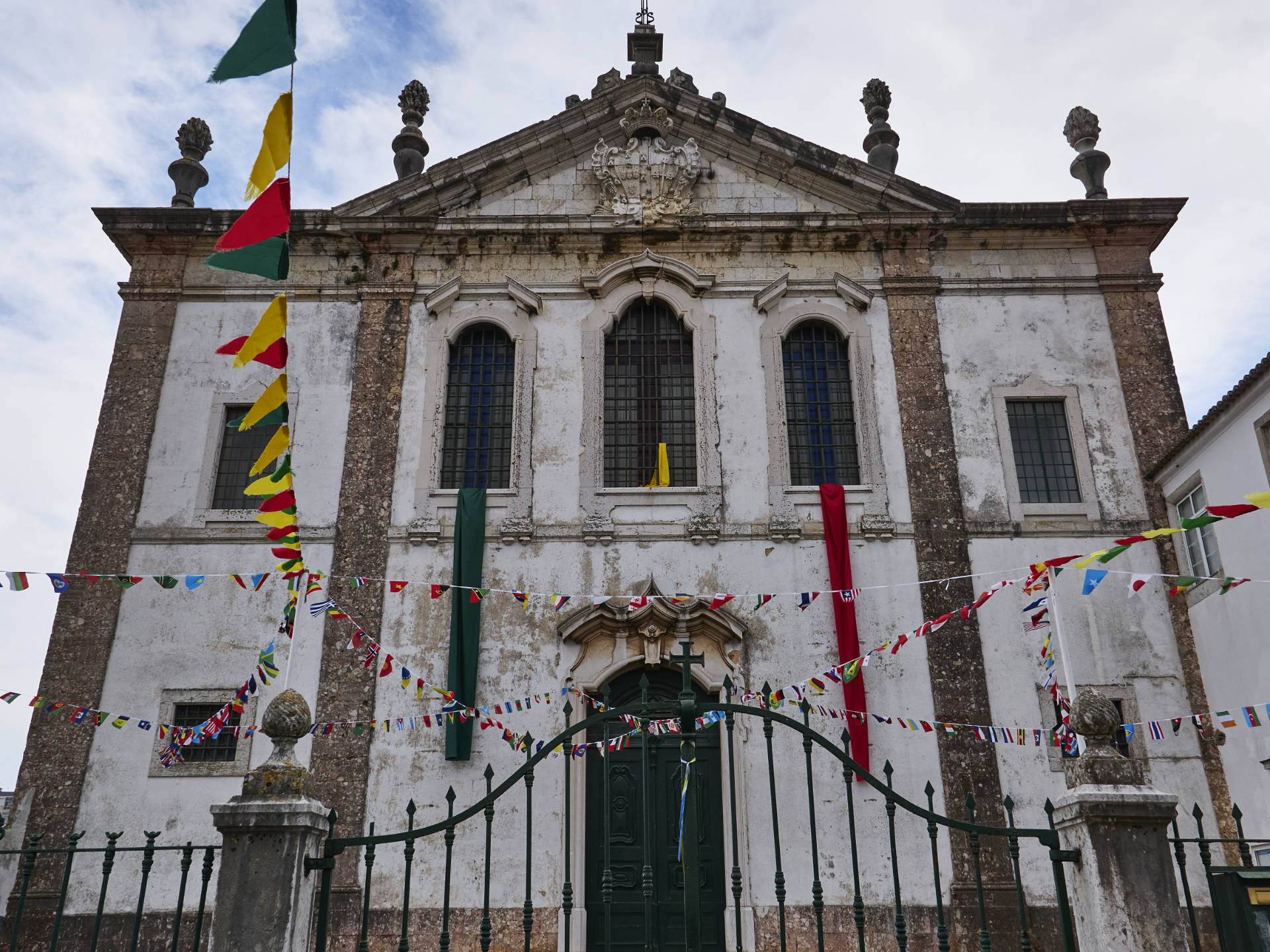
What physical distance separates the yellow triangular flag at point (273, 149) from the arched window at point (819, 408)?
6.95m

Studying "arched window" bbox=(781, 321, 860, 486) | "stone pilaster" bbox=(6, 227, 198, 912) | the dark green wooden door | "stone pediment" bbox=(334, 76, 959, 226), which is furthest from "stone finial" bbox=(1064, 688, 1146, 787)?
"stone pilaster" bbox=(6, 227, 198, 912)

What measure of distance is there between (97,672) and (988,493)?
33.5 feet

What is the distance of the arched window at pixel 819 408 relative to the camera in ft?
41.0

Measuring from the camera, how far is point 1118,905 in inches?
192

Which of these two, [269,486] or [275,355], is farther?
[269,486]

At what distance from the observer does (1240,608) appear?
10555mm

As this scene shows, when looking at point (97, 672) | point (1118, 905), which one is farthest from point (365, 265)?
point (1118, 905)

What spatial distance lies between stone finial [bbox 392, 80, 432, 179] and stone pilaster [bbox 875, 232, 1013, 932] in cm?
631

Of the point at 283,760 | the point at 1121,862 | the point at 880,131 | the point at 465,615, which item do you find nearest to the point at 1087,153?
the point at 880,131

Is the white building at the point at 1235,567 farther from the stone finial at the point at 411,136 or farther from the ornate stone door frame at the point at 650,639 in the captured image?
the stone finial at the point at 411,136

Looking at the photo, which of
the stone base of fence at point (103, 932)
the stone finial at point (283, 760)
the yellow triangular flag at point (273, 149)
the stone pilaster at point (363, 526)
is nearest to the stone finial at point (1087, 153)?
the stone pilaster at point (363, 526)

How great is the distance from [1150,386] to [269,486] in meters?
10.2

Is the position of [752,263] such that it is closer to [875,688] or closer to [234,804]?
[875,688]

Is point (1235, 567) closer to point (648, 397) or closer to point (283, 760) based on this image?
point (648, 397)
